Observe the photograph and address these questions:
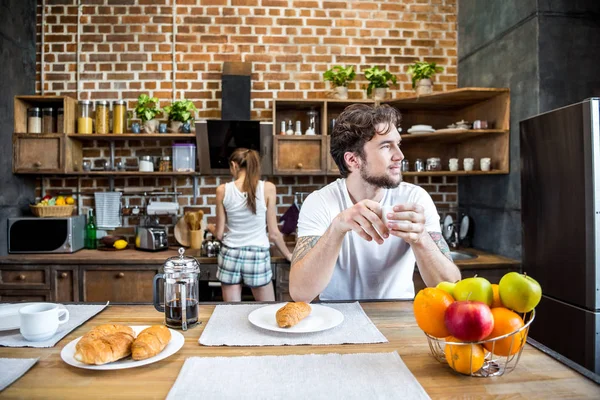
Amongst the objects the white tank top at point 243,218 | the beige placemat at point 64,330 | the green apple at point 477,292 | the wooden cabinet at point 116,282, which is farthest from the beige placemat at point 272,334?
the wooden cabinet at point 116,282

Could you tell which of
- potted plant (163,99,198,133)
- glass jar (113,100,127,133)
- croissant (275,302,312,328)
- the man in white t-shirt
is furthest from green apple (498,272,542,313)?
glass jar (113,100,127,133)

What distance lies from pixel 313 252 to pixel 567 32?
96.7 inches

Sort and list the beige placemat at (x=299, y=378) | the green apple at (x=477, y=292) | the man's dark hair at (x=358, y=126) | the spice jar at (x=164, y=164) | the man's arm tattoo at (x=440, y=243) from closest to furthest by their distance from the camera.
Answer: the beige placemat at (x=299, y=378) → the green apple at (x=477, y=292) → the man's arm tattoo at (x=440, y=243) → the man's dark hair at (x=358, y=126) → the spice jar at (x=164, y=164)

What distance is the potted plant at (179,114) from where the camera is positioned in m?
3.63

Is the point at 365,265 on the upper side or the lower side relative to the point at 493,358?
upper

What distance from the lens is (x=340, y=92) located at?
12.0 ft

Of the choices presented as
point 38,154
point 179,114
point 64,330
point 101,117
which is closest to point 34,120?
point 38,154

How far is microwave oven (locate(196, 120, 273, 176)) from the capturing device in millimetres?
3549

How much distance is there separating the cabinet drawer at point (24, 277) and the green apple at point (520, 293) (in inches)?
127

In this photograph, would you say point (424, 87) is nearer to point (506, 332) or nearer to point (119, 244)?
point (119, 244)

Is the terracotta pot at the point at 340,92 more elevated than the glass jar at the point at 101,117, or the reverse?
the terracotta pot at the point at 340,92


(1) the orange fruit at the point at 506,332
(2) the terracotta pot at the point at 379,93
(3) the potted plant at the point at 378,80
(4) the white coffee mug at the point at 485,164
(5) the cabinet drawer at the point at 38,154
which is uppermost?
(3) the potted plant at the point at 378,80

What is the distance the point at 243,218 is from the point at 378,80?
5.27 ft

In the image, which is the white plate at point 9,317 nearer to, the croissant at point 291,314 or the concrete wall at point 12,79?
the croissant at point 291,314
